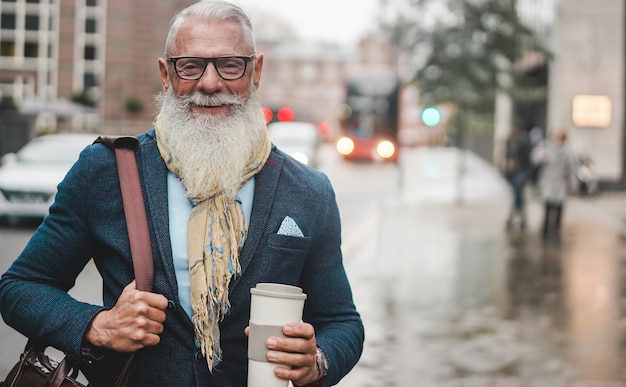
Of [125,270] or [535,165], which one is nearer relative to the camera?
[125,270]

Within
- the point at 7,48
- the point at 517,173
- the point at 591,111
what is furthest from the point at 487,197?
the point at 7,48

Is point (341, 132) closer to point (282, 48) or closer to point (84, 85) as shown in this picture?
point (84, 85)

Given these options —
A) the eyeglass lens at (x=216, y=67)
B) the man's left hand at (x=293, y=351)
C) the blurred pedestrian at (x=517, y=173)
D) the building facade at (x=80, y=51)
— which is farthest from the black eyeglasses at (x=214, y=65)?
the building facade at (x=80, y=51)

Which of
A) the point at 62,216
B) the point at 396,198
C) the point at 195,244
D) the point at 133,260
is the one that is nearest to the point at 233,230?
the point at 195,244

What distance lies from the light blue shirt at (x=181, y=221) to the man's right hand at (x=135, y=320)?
0.43 feet

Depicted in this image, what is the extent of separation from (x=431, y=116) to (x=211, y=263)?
19.6 metres

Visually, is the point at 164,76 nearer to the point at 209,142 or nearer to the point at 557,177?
→ the point at 209,142

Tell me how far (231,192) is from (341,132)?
4309cm

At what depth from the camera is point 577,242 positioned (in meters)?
17.2

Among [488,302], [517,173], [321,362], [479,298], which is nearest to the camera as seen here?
[321,362]

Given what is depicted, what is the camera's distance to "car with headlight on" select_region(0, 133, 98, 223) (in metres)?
15.9

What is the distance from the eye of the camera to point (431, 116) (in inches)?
856

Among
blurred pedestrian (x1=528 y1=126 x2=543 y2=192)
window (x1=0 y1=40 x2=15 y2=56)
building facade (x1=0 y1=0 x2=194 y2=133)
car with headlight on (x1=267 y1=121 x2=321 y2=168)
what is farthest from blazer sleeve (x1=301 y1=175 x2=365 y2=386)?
window (x1=0 y1=40 x2=15 y2=56)

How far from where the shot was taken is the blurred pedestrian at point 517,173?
19562 millimetres
